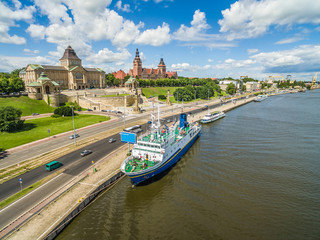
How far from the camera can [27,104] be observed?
81.3 m

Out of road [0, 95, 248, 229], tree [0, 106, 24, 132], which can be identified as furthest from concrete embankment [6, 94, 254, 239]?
tree [0, 106, 24, 132]

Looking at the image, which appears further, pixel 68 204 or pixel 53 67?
pixel 53 67

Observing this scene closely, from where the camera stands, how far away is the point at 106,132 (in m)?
56.5

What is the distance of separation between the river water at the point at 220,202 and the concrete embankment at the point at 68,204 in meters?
1.37

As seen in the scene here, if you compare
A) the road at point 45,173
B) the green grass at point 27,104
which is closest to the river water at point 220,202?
the road at point 45,173

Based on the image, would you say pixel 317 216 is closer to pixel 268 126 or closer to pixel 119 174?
pixel 119 174

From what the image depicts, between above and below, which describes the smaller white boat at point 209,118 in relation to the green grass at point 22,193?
above

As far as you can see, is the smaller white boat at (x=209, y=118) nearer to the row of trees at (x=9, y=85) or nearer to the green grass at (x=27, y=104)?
the green grass at (x=27, y=104)

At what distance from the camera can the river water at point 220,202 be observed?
2177cm

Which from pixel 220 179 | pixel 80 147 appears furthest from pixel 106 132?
pixel 220 179

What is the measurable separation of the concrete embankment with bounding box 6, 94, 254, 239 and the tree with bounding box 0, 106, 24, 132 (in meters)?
38.1

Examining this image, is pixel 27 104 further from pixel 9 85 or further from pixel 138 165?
pixel 138 165

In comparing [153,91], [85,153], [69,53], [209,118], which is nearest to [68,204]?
[85,153]

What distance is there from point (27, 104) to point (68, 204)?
78.2m
